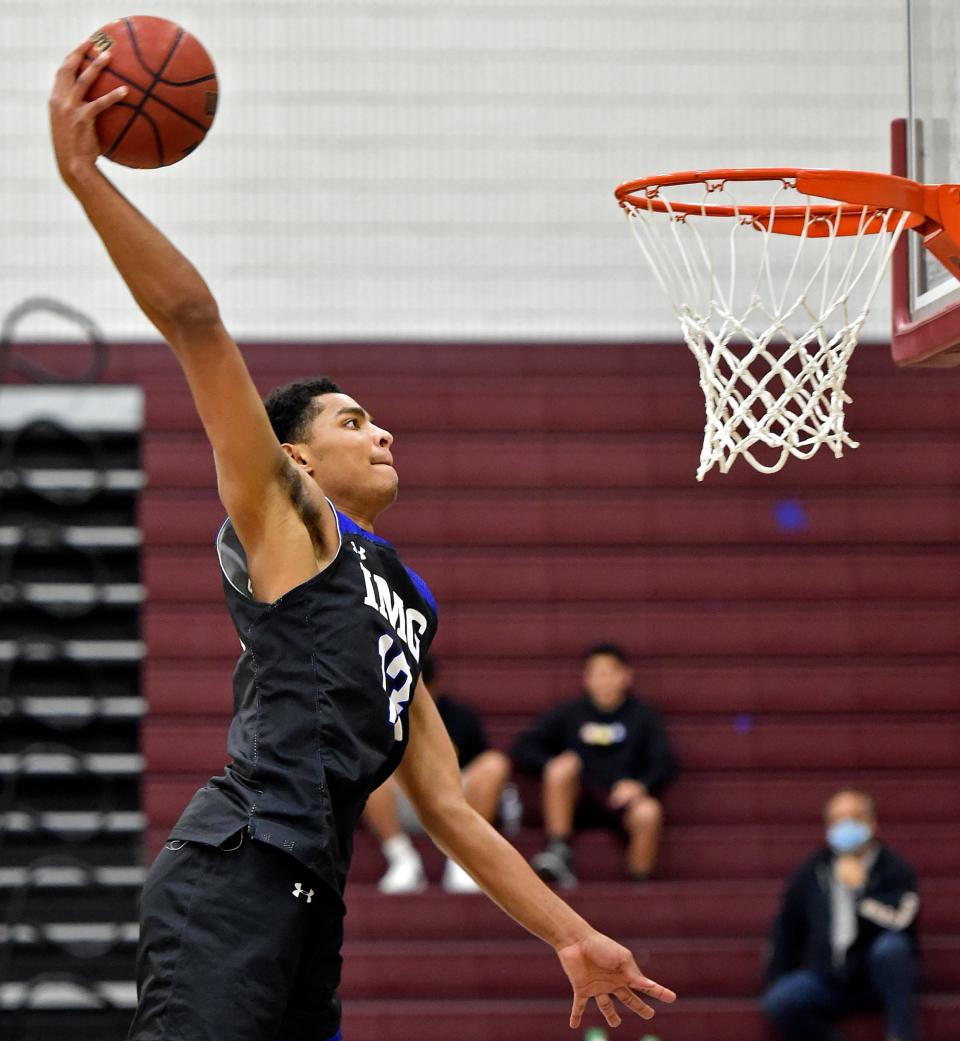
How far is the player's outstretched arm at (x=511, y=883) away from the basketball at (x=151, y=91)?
1158mm

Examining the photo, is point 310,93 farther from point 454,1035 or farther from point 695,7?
point 454,1035

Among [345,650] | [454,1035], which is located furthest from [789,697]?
[345,650]

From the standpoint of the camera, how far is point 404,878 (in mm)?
7738

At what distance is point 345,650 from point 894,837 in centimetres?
558

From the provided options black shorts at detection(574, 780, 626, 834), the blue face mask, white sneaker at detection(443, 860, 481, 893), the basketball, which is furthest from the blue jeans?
the basketball

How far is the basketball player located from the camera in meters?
2.90

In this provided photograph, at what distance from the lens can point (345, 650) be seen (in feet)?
10.4

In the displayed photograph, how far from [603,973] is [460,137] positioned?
607cm

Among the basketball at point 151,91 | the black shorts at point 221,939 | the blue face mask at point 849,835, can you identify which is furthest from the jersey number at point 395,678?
the blue face mask at point 849,835

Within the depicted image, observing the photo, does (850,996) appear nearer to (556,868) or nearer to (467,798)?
(556,868)

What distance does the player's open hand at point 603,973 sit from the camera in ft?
11.2

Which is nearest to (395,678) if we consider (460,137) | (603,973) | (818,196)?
(603,973)

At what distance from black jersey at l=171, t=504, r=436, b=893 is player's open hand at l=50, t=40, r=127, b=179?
0.76m

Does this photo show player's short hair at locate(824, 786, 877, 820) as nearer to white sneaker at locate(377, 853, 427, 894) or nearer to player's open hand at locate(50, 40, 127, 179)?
white sneaker at locate(377, 853, 427, 894)
